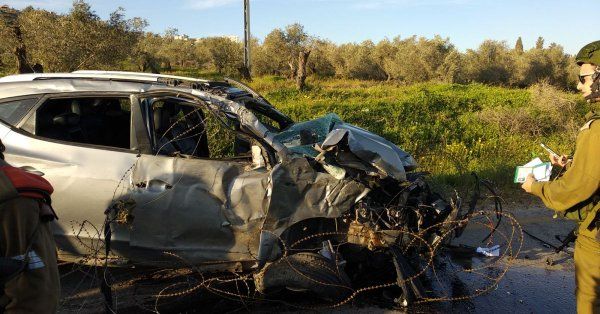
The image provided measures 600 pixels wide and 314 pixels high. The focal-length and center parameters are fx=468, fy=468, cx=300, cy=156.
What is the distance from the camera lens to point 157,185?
3.92 metres

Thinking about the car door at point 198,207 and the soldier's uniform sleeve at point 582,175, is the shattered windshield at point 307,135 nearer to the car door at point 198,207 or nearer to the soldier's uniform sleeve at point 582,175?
the car door at point 198,207

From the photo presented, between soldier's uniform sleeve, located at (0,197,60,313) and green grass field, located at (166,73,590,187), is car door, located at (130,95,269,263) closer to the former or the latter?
soldier's uniform sleeve, located at (0,197,60,313)

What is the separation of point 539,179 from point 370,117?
9.07 meters

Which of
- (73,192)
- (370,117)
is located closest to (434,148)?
(370,117)

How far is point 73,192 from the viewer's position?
156 inches

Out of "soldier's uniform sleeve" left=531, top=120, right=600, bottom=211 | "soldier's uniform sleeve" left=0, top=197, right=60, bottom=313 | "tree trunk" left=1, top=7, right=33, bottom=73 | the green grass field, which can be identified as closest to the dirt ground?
"soldier's uniform sleeve" left=531, top=120, right=600, bottom=211

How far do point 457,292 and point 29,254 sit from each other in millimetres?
3673

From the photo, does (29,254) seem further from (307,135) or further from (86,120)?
(86,120)

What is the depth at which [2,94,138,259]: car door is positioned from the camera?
3.95m

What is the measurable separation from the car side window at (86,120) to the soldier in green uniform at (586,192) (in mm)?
3483

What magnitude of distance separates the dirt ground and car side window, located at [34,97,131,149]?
4.19 ft

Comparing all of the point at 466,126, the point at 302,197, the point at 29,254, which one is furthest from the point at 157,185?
the point at 466,126

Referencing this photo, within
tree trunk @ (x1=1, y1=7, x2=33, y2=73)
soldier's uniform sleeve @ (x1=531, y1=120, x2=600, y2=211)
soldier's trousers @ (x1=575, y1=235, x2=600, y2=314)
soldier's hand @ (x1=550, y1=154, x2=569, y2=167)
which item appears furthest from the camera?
tree trunk @ (x1=1, y1=7, x2=33, y2=73)

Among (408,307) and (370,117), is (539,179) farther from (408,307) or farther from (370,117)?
(370,117)
